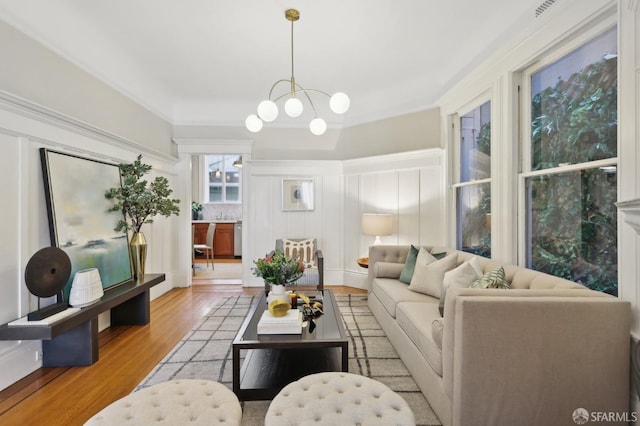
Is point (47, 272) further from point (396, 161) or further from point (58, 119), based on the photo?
point (396, 161)

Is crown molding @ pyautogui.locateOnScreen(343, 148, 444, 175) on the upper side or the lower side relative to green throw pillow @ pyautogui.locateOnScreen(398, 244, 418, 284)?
upper

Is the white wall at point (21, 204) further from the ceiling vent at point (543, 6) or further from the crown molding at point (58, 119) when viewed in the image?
the ceiling vent at point (543, 6)

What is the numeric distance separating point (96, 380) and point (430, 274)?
2878 mm

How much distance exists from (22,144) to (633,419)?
4.24 metres

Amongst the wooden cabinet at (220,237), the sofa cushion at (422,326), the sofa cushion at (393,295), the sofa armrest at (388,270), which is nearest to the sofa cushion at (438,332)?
the sofa cushion at (422,326)

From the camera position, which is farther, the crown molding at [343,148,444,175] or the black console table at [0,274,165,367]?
the crown molding at [343,148,444,175]

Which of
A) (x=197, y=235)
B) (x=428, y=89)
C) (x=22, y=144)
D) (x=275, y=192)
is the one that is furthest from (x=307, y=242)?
(x=197, y=235)

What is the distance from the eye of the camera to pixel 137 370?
2.44 m

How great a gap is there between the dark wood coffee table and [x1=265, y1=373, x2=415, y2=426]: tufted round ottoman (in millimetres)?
499

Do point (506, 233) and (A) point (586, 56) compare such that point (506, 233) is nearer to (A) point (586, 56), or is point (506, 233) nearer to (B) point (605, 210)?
(B) point (605, 210)

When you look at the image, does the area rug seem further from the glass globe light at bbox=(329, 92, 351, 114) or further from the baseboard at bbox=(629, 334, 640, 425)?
the glass globe light at bbox=(329, 92, 351, 114)

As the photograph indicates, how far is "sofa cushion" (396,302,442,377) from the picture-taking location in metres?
1.85

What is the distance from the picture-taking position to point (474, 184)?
352 centimetres

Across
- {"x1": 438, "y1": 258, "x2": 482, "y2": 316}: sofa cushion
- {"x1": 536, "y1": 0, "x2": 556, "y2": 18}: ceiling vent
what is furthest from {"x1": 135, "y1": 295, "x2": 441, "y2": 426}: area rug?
{"x1": 536, "y1": 0, "x2": 556, "y2": 18}: ceiling vent
